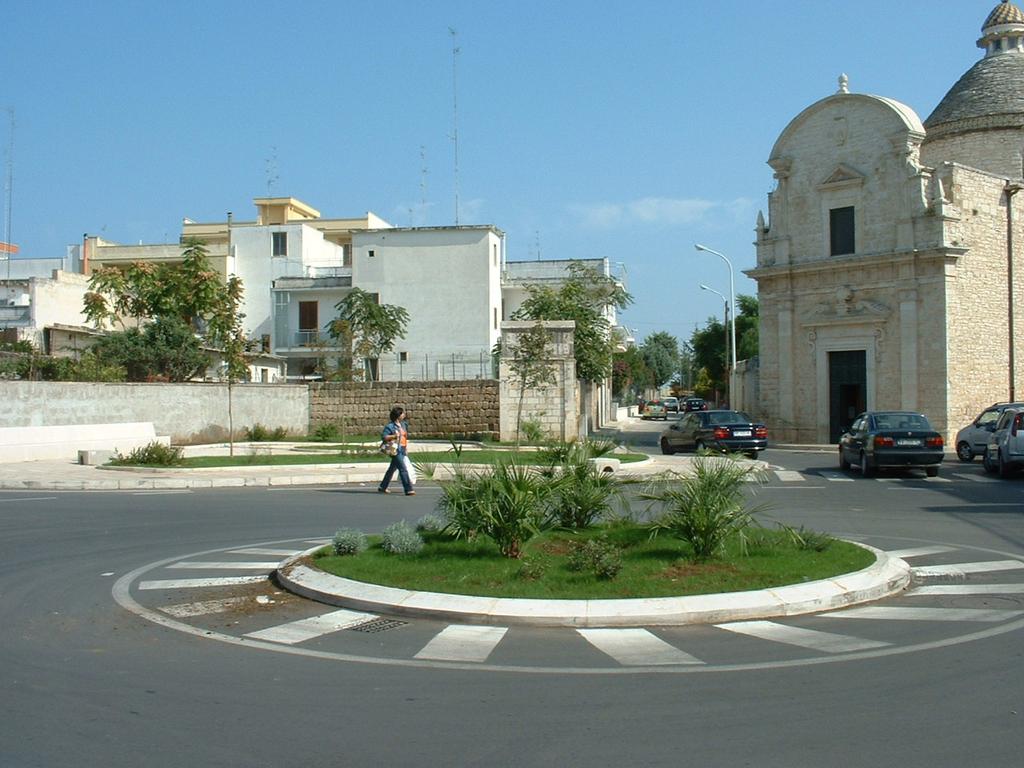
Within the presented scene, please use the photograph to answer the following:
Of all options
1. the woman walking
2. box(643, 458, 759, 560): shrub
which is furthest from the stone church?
box(643, 458, 759, 560): shrub

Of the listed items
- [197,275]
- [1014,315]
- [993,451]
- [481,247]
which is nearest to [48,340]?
[197,275]

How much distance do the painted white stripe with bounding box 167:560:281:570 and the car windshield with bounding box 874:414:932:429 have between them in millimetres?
19084

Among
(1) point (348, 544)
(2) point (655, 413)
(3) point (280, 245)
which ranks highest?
(3) point (280, 245)

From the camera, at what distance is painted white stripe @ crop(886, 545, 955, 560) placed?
1270cm

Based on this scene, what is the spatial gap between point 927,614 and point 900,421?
61.6ft

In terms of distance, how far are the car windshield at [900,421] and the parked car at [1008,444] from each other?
168 centimetres

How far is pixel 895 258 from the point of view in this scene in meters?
39.6

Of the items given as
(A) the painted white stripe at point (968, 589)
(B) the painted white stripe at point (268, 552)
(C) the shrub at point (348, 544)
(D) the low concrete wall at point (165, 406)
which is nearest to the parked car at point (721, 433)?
(D) the low concrete wall at point (165, 406)

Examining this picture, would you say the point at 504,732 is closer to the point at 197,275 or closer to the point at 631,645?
the point at 631,645

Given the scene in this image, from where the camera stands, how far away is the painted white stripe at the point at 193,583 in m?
10.8

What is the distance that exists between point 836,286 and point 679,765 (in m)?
39.3

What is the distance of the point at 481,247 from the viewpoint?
56.5m

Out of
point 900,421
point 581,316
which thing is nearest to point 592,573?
point 900,421

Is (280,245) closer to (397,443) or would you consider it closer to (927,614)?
(397,443)
